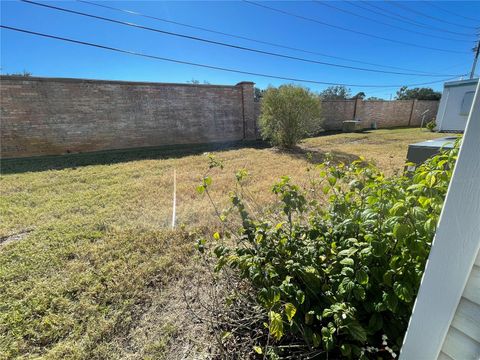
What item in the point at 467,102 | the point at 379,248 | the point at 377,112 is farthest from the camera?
the point at 377,112

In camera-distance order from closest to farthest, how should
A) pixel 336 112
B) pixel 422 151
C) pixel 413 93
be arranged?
1. pixel 422 151
2. pixel 336 112
3. pixel 413 93

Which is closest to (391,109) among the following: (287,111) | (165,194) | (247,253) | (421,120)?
(421,120)

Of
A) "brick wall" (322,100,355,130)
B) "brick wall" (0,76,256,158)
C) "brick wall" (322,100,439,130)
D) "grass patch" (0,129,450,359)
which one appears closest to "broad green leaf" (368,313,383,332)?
"grass patch" (0,129,450,359)

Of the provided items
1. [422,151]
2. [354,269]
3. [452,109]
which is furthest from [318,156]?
[354,269]

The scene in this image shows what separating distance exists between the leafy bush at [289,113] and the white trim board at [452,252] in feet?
25.1

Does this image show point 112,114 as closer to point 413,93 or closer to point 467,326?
point 467,326

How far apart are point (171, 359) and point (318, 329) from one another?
90cm

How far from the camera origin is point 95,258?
2264 mm

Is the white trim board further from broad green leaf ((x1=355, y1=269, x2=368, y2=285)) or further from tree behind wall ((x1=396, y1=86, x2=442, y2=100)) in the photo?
tree behind wall ((x1=396, y1=86, x2=442, y2=100))

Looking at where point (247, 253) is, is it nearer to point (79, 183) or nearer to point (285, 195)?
point (285, 195)

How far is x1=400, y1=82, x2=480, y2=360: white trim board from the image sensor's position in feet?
2.05

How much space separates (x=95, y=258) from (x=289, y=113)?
7243mm

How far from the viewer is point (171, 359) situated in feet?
4.39

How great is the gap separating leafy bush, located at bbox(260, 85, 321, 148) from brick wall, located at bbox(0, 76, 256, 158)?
2626mm
